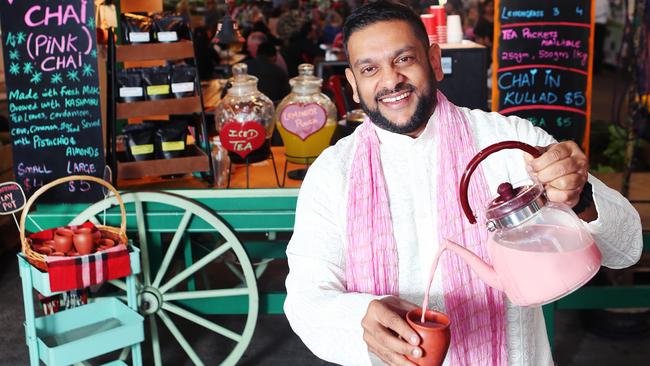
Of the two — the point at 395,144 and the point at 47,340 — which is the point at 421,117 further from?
the point at 47,340

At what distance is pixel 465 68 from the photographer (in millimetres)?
3564

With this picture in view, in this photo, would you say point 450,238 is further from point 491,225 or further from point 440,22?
point 440,22

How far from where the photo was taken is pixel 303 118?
314cm

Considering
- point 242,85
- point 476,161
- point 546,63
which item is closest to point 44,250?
point 242,85

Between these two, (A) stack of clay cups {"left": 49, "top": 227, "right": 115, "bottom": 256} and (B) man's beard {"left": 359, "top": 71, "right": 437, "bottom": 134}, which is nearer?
(B) man's beard {"left": 359, "top": 71, "right": 437, "bottom": 134}

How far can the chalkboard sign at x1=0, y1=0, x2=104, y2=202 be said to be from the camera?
312 centimetres

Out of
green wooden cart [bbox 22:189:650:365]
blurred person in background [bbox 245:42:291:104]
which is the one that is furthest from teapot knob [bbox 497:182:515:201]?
blurred person in background [bbox 245:42:291:104]

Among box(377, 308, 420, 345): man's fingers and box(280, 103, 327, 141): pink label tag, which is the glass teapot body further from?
box(280, 103, 327, 141): pink label tag

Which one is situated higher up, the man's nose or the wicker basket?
the man's nose

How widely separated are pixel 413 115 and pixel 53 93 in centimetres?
196

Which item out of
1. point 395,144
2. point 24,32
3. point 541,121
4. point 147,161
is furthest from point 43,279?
point 541,121

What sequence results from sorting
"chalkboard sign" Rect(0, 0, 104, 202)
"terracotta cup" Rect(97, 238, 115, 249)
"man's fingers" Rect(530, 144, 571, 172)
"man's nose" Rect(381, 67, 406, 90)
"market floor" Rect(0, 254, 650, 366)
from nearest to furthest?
"man's fingers" Rect(530, 144, 571, 172), "man's nose" Rect(381, 67, 406, 90), "terracotta cup" Rect(97, 238, 115, 249), "chalkboard sign" Rect(0, 0, 104, 202), "market floor" Rect(0, 254, 650, 366)

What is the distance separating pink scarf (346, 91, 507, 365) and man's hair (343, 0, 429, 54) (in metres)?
0.20

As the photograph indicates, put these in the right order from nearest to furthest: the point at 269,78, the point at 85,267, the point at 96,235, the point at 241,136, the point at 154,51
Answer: the point at 85,267 → the point at 96,235 → the point at 241,136 → the point at 154,51 → the point at 269,78
